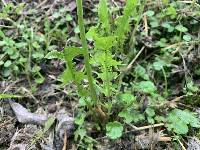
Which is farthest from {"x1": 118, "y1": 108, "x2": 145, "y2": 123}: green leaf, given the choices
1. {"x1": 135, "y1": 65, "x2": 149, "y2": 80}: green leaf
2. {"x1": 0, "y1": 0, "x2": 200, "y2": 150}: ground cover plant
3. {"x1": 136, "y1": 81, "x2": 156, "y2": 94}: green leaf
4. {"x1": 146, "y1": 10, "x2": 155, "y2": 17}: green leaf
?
{"x1": 146, "y1": 10, "x2": 155, "y2": 17}: green leaf

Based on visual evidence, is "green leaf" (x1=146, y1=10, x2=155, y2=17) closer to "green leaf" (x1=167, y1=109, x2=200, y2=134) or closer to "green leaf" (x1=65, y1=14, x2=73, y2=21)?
"green leaf" (x1=65, y1=14, x2=73, y2=21)

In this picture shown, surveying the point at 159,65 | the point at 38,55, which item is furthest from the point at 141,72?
the point at 38,55

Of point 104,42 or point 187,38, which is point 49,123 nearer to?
point 104,42

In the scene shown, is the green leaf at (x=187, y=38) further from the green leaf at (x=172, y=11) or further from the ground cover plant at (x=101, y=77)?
the green leaf at (x=172, y=11)

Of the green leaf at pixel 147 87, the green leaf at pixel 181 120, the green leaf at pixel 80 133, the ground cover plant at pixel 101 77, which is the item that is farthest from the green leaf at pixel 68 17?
the green leaf at pixel 181 120

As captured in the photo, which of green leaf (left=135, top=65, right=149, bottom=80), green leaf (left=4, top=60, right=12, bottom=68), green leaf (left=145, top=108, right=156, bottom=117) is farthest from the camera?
green leaf (left=4, top=60, right=12, bottom=68)

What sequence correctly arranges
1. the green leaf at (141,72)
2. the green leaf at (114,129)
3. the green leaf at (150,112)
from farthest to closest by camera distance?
the green leaf at (141,72) → the green leaf at (150,112) → the green leaf at (114,129)

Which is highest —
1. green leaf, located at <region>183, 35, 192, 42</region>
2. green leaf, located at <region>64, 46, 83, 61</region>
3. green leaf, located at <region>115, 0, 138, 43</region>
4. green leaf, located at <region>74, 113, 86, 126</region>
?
green leaf, located at <region>115, 0, 138, 43</region>

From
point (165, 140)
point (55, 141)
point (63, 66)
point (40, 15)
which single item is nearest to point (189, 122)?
point (165, 140)

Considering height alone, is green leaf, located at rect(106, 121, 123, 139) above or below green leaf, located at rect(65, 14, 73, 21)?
below
